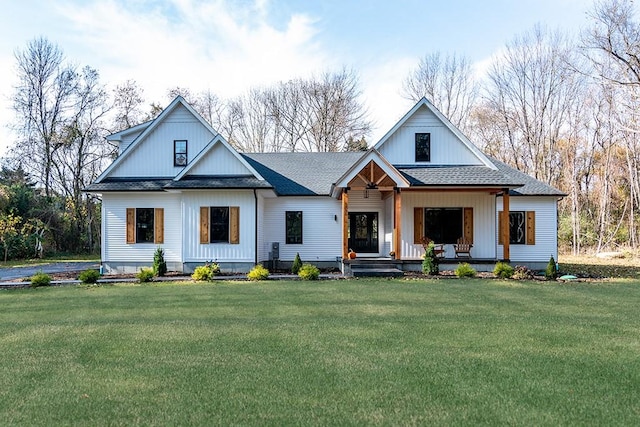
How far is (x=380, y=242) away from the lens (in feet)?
62.1

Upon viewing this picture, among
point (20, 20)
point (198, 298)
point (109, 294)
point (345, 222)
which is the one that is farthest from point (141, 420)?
point (20, 20)

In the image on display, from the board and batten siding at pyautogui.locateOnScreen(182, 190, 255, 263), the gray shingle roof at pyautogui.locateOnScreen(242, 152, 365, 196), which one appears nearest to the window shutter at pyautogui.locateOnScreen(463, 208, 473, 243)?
the gray shingle roof at pyautogui.locateOnScreen(242, 152, 365, 196)

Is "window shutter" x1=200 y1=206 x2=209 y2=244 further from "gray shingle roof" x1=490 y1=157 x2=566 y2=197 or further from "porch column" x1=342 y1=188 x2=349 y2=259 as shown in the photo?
"gray shingle roof" x1=490 y1=157 x2=566 y2=197

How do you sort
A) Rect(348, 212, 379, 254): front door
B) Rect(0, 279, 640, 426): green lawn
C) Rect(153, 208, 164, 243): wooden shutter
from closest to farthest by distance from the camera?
1. Rect(0, 279, 640, 426): green lawn
2. Rect(153, 208, 164, 243): wooden shutter
3. Rect(348, 212, 379, 254): front door

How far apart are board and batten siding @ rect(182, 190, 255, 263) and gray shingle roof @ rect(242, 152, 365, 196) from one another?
6.60ft

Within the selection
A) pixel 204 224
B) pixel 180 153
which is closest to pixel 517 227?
pixel 204 224

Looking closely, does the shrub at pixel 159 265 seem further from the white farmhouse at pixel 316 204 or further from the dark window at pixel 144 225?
the dark window at pixel 144 225

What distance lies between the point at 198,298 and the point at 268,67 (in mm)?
24986

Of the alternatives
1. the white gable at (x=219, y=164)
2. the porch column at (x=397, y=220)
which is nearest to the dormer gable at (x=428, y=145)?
the porch column at (x=397, y=220)

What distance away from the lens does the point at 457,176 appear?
16.8 m

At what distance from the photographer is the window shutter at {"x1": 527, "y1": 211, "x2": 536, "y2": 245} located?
1853 cm

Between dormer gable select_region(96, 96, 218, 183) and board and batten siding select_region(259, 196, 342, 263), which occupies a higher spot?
dormer gable select_region(96, 96, 218, 183)

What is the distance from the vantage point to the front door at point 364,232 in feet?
62.6

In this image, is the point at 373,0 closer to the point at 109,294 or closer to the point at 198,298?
the point at 198,298
